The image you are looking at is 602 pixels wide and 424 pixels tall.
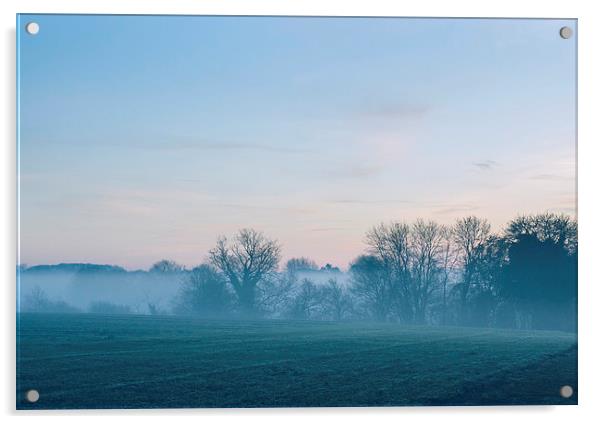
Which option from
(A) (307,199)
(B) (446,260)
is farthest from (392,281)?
(A) (307,199)

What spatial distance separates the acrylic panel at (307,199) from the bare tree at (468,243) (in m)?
0.02

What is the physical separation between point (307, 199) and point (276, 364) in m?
1.14

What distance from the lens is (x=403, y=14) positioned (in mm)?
6094

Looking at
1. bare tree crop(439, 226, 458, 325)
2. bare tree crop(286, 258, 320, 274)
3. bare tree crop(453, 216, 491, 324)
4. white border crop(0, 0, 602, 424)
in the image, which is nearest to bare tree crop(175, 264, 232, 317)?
bare tree crop(286, 258, 320, 274)

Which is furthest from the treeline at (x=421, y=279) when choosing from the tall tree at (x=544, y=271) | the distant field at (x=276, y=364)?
the distant field at (x=276, y=364)

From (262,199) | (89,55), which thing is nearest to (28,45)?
(89,55)

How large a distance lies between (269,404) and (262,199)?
1.38 metres

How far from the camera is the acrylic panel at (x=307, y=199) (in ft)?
19.6

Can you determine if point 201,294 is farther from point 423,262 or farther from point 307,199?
point 423,262

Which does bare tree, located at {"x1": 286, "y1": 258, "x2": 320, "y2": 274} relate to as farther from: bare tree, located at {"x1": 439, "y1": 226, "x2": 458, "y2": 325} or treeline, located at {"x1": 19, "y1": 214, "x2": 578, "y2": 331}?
bare tree, located at {"x1": 439, "y1": 226, "x2": 458, "y2": 325}

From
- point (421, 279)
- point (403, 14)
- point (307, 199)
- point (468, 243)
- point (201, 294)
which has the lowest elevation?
point (201, 294)

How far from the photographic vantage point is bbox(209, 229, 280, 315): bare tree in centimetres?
610

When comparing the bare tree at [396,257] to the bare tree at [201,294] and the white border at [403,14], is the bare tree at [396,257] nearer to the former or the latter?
the white border at [403,14]

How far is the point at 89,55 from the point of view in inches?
237
